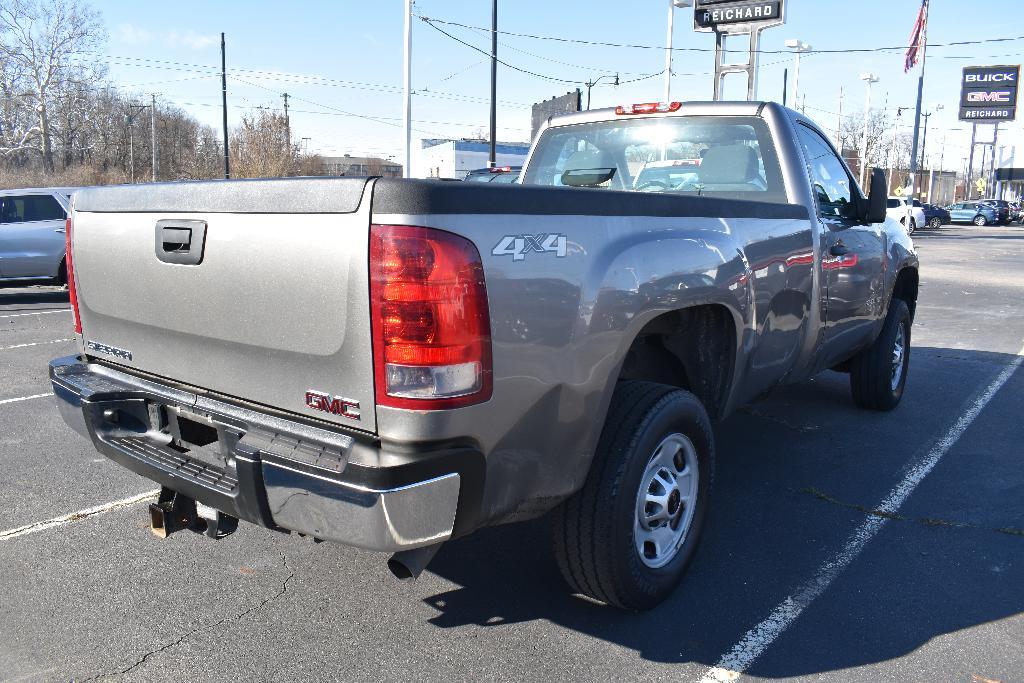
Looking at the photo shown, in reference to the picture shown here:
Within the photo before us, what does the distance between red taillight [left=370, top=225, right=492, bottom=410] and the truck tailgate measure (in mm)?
49

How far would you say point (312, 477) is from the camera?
2.25 m

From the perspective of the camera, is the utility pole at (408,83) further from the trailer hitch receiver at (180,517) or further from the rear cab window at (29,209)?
the trailer hitch receiver at (180,517)

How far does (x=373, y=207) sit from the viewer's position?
2186 millimetres

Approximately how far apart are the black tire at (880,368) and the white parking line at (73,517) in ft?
15.4

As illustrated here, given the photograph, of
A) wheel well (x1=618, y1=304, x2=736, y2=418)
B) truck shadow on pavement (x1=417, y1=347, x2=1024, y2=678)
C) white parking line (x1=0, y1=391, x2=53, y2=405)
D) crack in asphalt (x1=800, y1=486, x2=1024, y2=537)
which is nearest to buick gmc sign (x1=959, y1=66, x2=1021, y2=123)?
truck shadow on pavement (x1=417, y1=347, x2=1024, y2=678)

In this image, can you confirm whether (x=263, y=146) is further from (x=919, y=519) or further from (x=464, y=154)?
(x=919, y=519)

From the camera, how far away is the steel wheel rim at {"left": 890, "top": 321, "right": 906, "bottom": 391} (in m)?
6.07

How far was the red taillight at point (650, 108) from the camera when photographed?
4.80 m

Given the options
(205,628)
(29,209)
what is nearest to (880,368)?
(205,628)

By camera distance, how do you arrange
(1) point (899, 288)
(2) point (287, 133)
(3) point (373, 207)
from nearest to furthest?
(3) point (373, 207), (1) point (899, 288), (2) point (287, 133)

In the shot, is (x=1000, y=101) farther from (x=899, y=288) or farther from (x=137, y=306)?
(x=137, y=306)

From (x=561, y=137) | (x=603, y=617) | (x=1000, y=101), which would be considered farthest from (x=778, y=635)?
Answer: (x=1000, y=101)

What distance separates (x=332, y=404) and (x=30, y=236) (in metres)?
11.9

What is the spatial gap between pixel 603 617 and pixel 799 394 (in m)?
4.07
